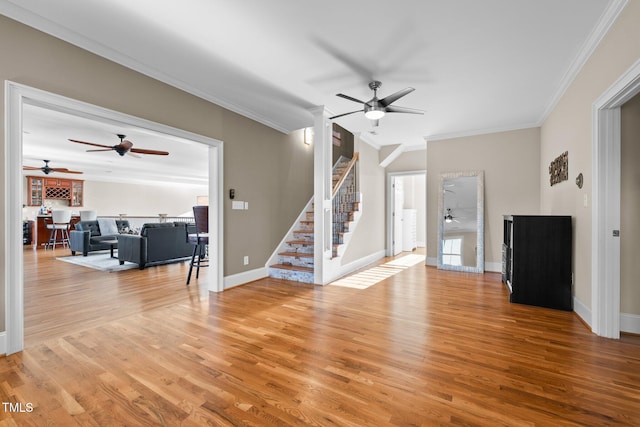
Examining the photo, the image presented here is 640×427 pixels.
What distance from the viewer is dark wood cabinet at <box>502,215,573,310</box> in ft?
10.7

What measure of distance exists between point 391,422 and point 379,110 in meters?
2.97

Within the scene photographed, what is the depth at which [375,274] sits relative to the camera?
16.8 ft

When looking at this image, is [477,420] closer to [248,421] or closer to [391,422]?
[391,422]

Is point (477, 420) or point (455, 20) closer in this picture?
point (477, 420)

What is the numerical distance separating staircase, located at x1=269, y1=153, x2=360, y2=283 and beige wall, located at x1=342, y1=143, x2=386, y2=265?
27cm

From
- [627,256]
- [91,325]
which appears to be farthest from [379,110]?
[91,325]

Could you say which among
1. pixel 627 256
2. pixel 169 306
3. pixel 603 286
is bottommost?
pixel 169 306

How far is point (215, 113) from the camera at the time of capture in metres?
3.94

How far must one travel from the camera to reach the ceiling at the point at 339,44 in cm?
221

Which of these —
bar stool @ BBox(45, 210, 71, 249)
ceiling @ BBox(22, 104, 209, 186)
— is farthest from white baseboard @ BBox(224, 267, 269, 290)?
bar stool @ BBox(45, 210, 71, 249)

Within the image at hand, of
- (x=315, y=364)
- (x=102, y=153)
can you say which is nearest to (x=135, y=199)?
(x=102, y=153)

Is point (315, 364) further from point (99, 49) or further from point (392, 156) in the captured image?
point (392, 156)

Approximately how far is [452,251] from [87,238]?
847 cm

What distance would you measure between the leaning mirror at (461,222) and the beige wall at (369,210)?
1406mm
